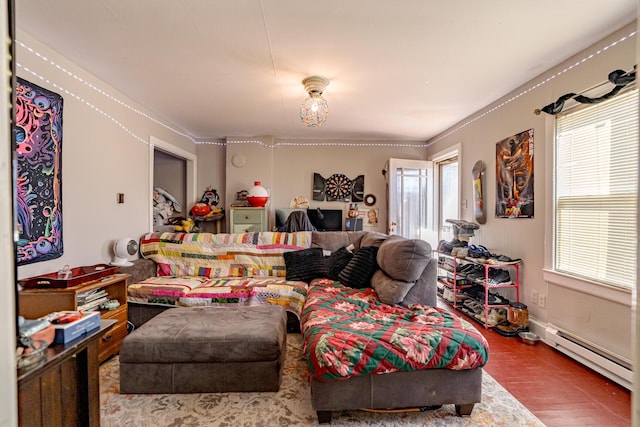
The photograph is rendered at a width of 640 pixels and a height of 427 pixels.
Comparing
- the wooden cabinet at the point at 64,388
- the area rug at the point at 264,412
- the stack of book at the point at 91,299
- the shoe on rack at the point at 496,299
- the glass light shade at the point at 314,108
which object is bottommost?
the area rug at the point at 264,412

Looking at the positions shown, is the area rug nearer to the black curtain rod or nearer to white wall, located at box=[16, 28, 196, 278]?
white wall, located at box=[16, 28, 196, 278]

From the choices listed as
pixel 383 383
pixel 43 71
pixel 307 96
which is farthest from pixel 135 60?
pixel 383 383

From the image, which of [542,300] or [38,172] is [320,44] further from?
[542,300]

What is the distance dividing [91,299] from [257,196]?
2477 millimetres

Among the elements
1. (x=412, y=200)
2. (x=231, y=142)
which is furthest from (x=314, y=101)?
(x=412, y=200)

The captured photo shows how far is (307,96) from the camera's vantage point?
314cm

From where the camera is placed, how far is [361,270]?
280 centimetres

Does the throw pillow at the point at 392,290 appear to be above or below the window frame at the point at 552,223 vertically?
below

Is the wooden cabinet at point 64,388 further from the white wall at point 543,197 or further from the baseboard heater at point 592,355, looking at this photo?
the white wall at point 543,197

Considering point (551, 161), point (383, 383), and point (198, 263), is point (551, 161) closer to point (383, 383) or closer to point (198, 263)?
point (383, 383)

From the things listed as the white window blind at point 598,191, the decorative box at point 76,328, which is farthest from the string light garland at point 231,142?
the decorative box at point 76,328

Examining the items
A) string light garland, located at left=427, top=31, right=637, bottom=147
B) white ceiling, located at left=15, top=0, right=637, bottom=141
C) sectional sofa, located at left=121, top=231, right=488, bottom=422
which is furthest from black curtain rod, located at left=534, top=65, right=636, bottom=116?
sectional sofa, located at left=121, top=231, right=488, bottom=422

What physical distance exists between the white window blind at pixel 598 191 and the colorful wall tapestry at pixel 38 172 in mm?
3826

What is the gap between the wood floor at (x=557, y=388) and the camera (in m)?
1.68
